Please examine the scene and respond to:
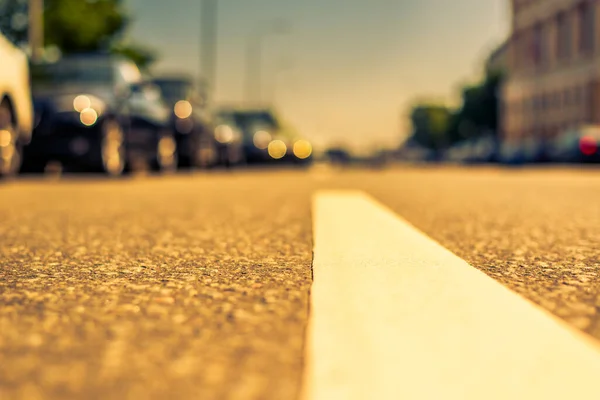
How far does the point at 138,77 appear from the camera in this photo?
57.4 ft

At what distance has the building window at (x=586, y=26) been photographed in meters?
67.9

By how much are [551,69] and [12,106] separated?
69808 mm

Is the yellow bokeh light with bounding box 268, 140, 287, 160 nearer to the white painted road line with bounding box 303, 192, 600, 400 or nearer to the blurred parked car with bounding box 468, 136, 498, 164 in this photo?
the white painted road line with bounding box 303, 192, 600, 400

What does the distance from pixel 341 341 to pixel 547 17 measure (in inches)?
3126

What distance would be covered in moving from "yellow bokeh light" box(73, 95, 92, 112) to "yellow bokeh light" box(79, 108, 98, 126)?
2.6 inches

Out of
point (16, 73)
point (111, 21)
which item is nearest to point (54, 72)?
point (16, 73)

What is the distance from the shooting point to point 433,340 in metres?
2.69

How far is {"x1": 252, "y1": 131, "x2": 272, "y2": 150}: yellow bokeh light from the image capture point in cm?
3119

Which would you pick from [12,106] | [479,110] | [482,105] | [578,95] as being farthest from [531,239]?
[479,110]

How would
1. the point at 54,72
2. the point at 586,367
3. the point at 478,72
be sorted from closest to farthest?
the point at 586,367, the point at 54,72, the point at 478,72

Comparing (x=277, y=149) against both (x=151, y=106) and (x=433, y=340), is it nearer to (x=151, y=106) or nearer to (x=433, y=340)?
(x=151, y=106)

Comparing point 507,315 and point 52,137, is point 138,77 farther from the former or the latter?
point 507,315

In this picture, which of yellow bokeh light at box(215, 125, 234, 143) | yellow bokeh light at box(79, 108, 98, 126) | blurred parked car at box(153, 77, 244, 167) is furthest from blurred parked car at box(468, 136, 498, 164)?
yellow bokeh light at box(79, 108, 98, 126)

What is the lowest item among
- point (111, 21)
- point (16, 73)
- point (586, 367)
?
point (586, 367)
